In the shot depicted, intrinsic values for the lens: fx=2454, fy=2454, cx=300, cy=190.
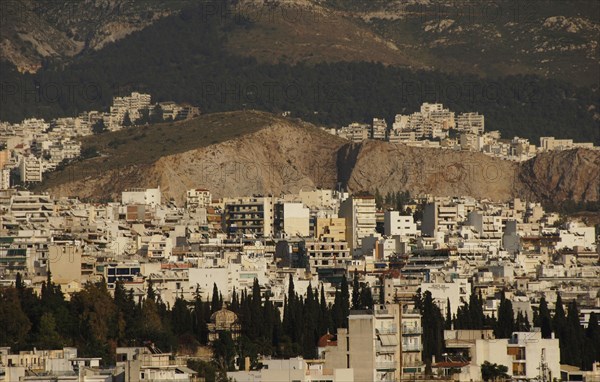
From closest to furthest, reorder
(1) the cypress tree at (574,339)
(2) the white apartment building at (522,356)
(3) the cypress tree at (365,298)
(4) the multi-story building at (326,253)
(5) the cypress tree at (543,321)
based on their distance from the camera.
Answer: (2) the white apartment building at (522,356)
(1) the cypress tree at (574,339)
(5) the cypress tree at (543,321)
(3) the cypress tree at (365,298)
(4) the multi-story building at (326,253)

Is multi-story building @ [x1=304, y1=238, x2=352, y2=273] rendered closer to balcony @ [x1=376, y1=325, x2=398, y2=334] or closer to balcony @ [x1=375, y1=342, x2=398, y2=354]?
balcony @ [x1=376, y1=325, x2=398, y2=334]

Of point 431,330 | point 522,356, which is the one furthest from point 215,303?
point 522,356

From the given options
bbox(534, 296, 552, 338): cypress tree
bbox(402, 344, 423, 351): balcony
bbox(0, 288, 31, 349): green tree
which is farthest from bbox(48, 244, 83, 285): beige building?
bbox(402, 344, 423, 351): balcony

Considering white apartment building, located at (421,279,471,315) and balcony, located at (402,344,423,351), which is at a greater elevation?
white apartment building, located at (421,279,471,315)

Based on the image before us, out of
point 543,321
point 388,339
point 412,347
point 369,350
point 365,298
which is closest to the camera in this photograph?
point 369,350

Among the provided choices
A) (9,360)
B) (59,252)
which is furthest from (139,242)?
(9,360)

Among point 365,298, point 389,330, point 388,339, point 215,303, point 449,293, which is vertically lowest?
point 388,339

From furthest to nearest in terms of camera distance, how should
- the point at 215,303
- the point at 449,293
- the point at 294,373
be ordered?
the point at 449,293 → the point at 215,303 → the point at 294,373

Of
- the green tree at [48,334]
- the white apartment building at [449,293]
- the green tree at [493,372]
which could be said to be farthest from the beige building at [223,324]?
the green tree at [493,372]

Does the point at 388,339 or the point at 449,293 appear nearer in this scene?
the point at 388,339

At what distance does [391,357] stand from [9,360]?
61.3ft

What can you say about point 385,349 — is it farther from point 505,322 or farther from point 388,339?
point 505,322

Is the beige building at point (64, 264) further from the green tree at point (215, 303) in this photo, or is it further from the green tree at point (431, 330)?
the green tree at point (431, 330)

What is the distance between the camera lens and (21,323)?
415 feet
